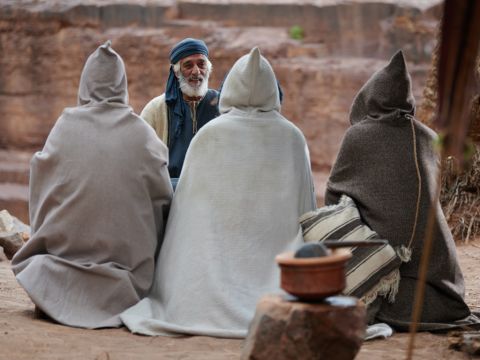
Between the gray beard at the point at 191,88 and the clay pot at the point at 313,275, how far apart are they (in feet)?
13.3

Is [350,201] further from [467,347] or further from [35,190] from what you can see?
[35,190]

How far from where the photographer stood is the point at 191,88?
321 inches

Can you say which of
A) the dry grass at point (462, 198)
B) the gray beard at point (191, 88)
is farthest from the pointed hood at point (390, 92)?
the dry grass at point (462, 198)

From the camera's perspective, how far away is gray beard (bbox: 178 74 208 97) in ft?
26.8

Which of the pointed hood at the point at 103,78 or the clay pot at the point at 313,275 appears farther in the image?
the pointed hood at the point at 103,78

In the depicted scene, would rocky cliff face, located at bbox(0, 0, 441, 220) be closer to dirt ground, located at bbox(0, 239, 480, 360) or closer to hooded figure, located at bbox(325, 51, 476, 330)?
hooded figure, located at bbox(325, 51, 476, 330)

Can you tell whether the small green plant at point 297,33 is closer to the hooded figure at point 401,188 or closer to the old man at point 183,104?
the old man at point 183,104

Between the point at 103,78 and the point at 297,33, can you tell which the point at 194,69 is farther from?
the point at 297,33

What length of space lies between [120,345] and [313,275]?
6.09 feet

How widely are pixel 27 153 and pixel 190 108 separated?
35.0 feet

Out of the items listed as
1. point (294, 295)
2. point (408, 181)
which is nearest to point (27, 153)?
point (408, 181)

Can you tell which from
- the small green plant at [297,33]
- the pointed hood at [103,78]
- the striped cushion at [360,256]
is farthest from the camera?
the small green plant at [297,33]

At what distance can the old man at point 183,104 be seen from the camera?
812 centimetres

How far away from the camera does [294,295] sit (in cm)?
436
